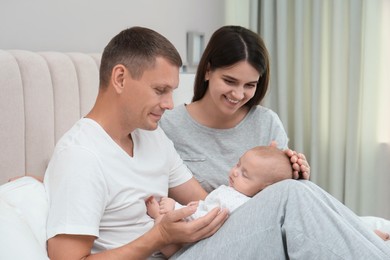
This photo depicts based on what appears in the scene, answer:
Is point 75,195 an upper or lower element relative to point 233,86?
lower

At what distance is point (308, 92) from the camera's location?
3.41 m

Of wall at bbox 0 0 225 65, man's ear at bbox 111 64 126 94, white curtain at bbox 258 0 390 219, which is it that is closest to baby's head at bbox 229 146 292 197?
man's ear at bbox 111 64 126 94

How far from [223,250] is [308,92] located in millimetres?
2210

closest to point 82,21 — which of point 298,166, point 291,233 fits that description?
point 298,166

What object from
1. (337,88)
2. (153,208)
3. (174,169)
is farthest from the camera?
(337,88)

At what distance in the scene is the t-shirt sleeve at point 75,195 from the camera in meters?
1.26

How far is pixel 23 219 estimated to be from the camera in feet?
4.25

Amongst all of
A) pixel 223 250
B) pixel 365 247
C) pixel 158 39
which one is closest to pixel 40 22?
pixel 158 39

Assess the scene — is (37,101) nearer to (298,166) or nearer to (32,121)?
(32,121)

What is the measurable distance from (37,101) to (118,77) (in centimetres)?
42

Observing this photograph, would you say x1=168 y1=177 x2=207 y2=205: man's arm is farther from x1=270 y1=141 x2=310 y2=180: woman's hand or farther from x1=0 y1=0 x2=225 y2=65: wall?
x1=0 y1=0 x2=225 y2=65: wall

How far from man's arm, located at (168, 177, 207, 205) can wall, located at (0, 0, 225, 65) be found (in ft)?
2.46

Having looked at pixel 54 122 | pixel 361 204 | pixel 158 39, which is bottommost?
pixel 361 204

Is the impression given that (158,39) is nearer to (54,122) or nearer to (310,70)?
(54,122)
